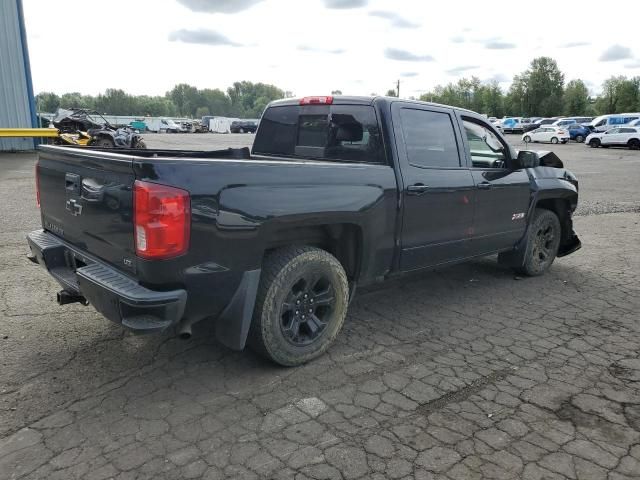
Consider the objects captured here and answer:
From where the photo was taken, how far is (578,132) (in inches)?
1725

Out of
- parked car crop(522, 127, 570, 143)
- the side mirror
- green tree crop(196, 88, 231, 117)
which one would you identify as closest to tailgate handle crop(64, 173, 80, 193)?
the side mirror

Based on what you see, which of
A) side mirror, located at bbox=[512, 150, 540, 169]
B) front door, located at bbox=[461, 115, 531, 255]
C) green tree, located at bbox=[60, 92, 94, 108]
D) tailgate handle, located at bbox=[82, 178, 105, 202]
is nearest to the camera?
tailgate handle, located at bbox=[82, 178, 105, 202]

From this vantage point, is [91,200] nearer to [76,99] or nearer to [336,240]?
[336,240]

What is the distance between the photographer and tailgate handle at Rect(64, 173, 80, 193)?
342cm

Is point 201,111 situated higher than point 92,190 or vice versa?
point 92,190

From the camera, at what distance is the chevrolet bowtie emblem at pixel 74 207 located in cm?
342

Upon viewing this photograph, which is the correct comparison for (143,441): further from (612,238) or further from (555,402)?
(612,238)

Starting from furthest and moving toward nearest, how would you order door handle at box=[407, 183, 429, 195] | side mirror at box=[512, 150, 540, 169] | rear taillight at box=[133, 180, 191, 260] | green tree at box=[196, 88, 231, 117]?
green tree at box=[196, 88, 231, 117]
side mirror at box=[512, 150, 540, 169]
door handle at box=[407, 183, 429, 195]
rear taillight at box=[133, 180, 191, 260]

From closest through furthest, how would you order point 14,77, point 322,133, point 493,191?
1. point 322,133
2. point 493,191
3. point 14,77

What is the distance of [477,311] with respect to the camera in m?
4.96

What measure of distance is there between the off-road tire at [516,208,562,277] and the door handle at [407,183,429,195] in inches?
83.8

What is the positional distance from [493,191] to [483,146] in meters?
0.49

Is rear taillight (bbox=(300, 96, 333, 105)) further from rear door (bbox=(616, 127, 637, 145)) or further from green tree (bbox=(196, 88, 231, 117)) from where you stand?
green tree (bbox=(196, 88, 231, 117))

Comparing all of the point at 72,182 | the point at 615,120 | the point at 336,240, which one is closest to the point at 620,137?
the point at 615,120
